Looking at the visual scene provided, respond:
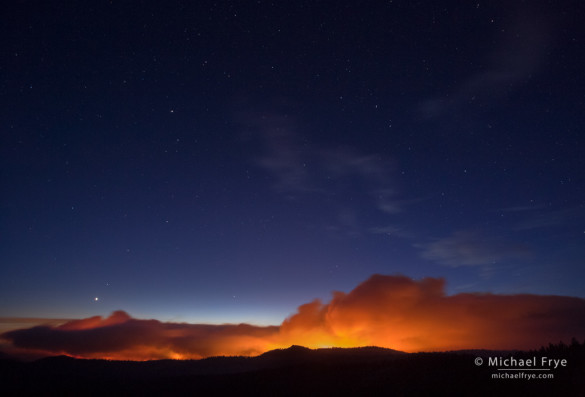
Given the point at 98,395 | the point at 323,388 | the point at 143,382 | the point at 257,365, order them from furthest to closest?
Result: the point at 257,365, the point at 143,382, the point at 98,395, the point at 323,388

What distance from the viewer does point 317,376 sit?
107 feet

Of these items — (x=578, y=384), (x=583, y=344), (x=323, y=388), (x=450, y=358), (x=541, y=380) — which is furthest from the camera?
(x=323, y=388)

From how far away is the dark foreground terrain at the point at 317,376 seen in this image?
21.1 m

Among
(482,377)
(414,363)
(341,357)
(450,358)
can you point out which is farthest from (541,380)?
(341,357)

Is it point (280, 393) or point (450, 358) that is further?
point (280, 393)

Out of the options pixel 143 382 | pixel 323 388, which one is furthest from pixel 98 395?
pixel 323 388

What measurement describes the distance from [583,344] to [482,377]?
20.7ft

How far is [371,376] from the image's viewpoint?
28.4 metres

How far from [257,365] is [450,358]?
118ft

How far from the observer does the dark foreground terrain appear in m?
21.1

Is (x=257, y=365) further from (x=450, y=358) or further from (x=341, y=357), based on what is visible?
(x=450, y=358)

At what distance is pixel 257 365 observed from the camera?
55.1m

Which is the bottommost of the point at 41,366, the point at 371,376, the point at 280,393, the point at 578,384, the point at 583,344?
the point at 41,366

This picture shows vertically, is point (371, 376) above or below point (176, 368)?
above
